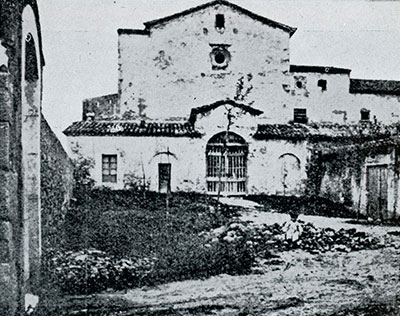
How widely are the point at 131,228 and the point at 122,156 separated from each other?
473 millimetres

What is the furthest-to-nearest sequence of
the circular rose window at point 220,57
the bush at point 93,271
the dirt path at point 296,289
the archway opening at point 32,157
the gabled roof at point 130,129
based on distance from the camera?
the circular rose window at point 220,57
the gabled roof at point 130,129
the dirt path at point 296,289
the bush at point 93,271
the archway opening at point 32,157

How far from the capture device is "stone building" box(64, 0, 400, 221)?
326 centimetres

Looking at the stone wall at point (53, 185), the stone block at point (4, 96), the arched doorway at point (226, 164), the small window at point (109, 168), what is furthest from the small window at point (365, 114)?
the stone block at point (4, 96)

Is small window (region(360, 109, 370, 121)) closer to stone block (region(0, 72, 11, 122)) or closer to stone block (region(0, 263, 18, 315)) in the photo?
stone block (region(0, 72, 11, 122))

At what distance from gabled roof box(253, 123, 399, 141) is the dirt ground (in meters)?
0.55

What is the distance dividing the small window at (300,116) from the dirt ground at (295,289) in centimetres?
67

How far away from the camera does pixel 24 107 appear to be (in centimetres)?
272

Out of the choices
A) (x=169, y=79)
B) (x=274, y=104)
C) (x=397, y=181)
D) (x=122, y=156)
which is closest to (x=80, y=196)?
(x=122, y=156)

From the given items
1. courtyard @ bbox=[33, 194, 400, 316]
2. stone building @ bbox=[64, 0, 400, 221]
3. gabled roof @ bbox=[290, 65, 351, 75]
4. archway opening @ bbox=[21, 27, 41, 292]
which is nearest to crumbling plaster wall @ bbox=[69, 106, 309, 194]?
stone building @ bbox=[64, 0, 400, 221]

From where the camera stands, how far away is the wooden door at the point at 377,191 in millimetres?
3584

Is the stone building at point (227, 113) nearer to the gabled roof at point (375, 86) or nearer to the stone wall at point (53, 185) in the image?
the gabled roof at point (375, 86)

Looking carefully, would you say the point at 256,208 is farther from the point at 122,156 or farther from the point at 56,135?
the point at 56,135

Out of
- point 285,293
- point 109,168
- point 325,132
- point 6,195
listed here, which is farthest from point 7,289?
point 325,132

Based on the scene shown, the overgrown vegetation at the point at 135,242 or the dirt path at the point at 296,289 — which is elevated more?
the overgrown vegetation at the point at 135,242
